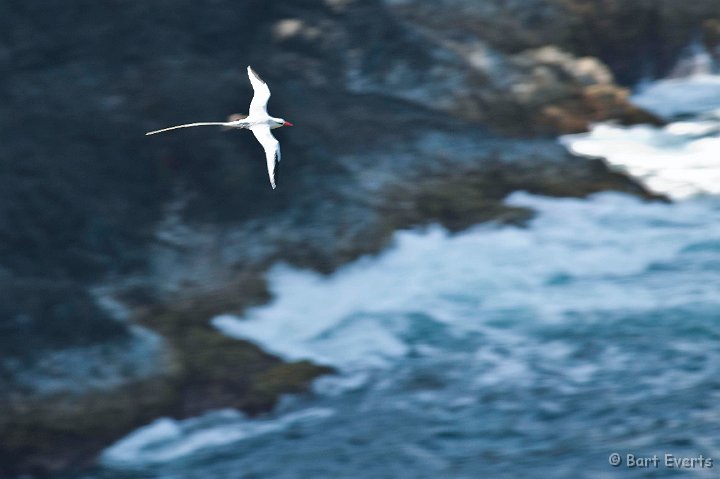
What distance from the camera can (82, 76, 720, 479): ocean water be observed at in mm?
18422

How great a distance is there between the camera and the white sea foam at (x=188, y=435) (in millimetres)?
19500

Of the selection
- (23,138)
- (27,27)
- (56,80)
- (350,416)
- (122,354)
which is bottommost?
(350,416)

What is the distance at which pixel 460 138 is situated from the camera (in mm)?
25656

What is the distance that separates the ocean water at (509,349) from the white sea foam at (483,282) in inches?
1.4

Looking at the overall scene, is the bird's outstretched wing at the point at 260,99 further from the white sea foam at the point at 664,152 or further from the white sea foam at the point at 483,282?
the white sea foam at the point at 664,152

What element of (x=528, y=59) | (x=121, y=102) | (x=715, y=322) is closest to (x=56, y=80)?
(x=121, y=102)

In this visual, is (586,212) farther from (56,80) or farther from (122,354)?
(56,80)

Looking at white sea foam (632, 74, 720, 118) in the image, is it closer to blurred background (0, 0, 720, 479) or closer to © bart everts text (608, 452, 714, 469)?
blurred background (0, 0, 720, 479)

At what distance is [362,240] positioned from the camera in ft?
77.0

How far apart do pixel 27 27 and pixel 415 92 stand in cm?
926

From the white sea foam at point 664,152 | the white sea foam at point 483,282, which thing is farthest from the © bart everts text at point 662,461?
the white sea foam at point 664,152

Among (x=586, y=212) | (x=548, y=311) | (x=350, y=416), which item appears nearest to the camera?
(x=350, y=416)

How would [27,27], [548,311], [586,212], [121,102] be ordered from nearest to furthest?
[548,311], [586,212], [121,102], [27,27]

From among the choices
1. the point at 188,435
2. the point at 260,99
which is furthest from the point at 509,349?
the point at 260,99
